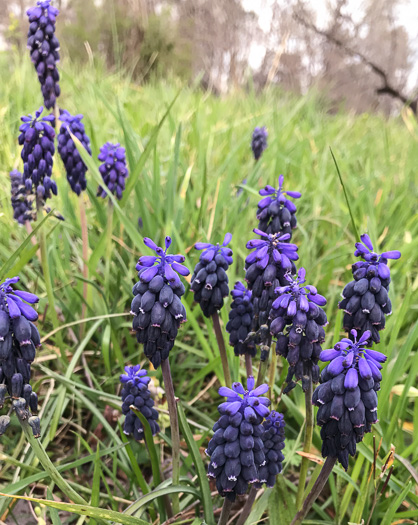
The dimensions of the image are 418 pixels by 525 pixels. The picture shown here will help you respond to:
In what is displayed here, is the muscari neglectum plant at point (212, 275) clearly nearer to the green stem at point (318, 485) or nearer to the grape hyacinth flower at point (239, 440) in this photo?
the grape hyacinth flower at point (239, 440)

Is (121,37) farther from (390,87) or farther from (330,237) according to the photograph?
(330,237)

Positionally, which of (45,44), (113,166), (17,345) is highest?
(45,44)

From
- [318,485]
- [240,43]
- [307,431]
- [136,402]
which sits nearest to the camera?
[318,485]

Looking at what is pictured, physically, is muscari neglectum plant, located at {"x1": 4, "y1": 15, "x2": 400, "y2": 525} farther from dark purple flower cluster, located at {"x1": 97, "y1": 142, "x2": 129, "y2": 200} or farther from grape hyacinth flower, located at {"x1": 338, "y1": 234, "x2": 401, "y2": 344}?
dark purple flower cluster, located at {"x1": 97, "y1": 142, "x2": 129, "y2": 200}

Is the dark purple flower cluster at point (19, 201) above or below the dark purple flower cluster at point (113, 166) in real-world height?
below

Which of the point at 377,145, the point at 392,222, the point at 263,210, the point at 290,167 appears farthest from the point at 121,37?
the point at 263,210

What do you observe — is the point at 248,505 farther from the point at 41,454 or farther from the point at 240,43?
the point at 240,43

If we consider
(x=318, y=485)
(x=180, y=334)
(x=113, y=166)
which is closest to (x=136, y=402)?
(x=318, y=485)

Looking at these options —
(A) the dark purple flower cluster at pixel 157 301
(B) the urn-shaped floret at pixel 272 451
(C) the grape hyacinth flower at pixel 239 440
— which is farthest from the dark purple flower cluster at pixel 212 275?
(B) the urn-shaped floret at pixel 272 451
